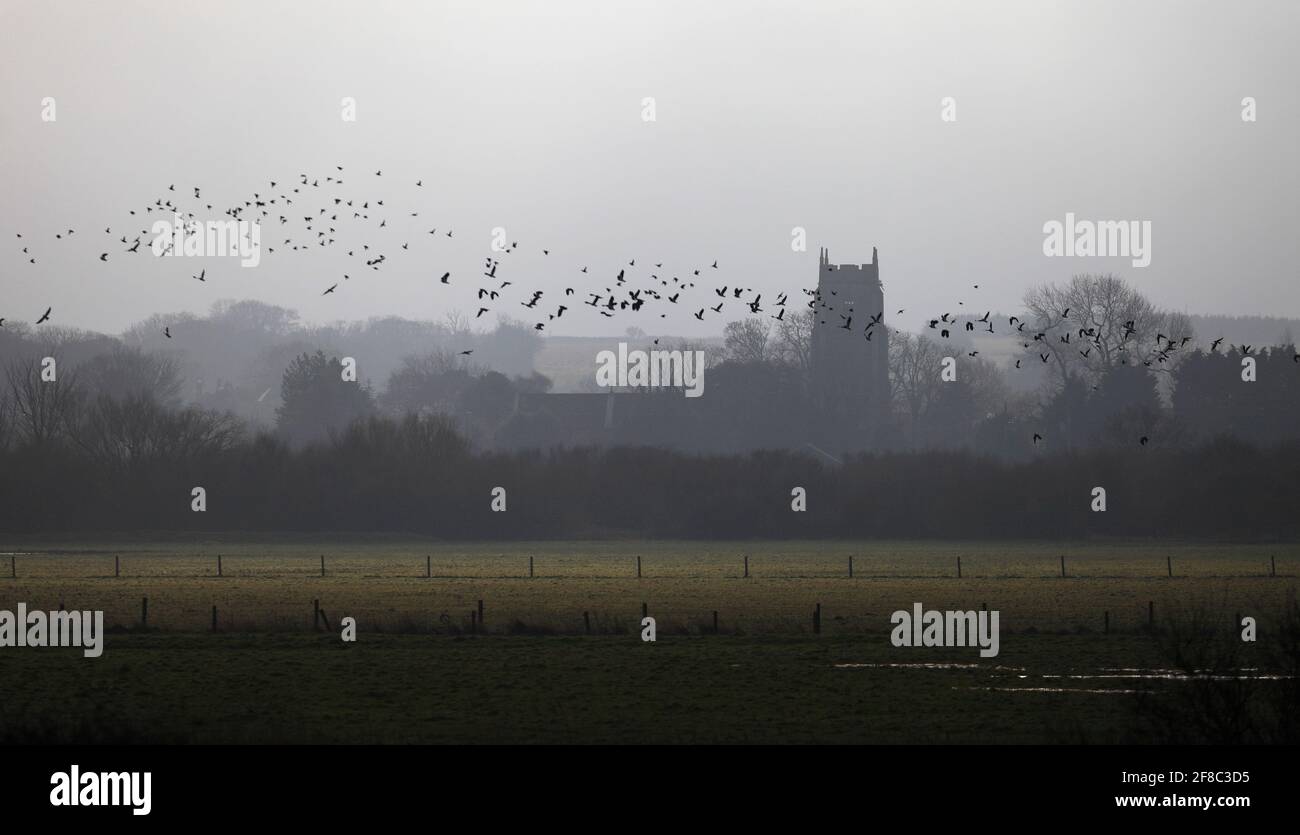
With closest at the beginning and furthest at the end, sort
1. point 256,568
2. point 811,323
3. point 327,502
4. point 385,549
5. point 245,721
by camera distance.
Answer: point 245,721, point 256,568, point 385,549, point 327,502, point 811,323

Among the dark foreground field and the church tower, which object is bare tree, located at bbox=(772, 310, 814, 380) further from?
the dark foreground field

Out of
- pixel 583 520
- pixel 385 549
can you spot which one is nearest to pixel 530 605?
pixel 385 549

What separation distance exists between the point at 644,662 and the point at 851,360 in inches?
5547

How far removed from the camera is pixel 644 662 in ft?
118

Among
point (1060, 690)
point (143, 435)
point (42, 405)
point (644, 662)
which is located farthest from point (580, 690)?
point (42, 405)

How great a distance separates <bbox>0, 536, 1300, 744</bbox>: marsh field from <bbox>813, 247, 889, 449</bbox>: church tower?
85.8 metres

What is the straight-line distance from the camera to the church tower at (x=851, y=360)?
157375mm

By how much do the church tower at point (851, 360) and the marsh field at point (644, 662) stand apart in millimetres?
85810

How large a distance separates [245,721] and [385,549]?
7330 cm

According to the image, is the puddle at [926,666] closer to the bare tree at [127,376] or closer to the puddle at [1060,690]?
the puddle at [1060,690]

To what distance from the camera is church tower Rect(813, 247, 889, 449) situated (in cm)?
15738

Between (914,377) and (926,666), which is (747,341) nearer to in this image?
(914,377)
